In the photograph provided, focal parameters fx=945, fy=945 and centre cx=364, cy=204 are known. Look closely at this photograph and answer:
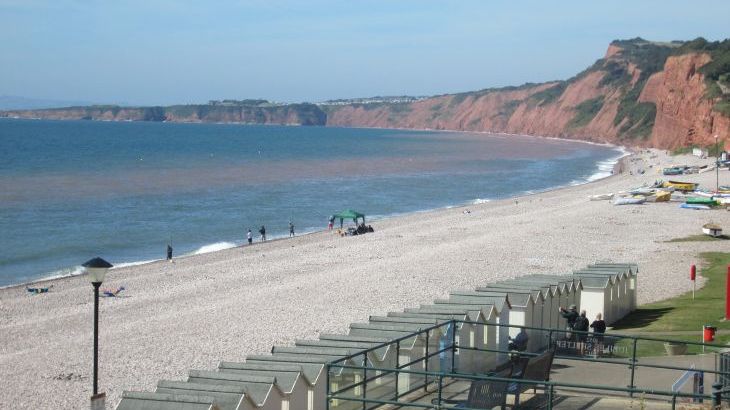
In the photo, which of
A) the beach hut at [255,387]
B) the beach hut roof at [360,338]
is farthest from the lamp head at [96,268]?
the beach hut roof at [360,338]

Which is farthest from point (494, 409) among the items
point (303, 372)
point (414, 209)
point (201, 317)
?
point (414, 209)

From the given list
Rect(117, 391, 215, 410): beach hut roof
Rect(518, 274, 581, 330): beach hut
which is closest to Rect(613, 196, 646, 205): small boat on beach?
Rect(518, 274, 581, 330): beach hut

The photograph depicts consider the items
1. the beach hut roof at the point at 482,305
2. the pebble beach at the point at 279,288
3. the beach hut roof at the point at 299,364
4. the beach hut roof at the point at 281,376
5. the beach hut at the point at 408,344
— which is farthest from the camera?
the pebble beach at the point at 279,288

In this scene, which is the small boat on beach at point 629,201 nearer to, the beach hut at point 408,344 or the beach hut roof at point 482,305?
the beach hut roof at point 482,305

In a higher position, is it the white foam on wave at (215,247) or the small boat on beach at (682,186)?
the small boat on beach at (682,186)

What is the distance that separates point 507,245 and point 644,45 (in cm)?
16329

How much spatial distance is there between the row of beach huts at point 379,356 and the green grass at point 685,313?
91.4 inches

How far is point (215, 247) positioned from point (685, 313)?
26.6 m

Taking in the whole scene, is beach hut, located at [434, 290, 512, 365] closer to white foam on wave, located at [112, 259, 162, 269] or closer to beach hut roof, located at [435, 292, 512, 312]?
beach hut roof, located at [435, 292, 512, 312]

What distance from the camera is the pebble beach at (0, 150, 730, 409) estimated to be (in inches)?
774

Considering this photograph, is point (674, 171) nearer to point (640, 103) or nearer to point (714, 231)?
point (714, 231)

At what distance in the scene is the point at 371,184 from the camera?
80.2 metres

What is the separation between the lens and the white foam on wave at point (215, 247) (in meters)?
41.3

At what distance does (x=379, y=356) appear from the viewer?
427 inches
